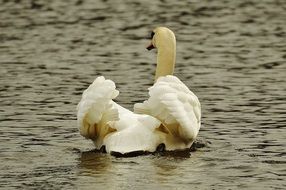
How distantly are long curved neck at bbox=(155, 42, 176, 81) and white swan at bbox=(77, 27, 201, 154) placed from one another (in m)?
1.19

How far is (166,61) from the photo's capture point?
55.4 feet

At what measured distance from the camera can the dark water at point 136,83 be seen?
14305mm

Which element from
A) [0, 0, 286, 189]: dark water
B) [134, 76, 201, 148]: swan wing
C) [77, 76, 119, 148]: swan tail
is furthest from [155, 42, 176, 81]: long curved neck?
[77, 76, 119, 148]: swan tail

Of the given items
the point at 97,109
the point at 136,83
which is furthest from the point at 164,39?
the point at 136,83

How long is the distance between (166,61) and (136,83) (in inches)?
208

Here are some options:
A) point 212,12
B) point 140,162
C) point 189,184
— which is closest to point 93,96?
point 140,162

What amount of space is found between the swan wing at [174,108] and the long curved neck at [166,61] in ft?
4.22

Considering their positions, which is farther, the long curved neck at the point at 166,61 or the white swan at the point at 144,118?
the long curved neck at the point at 166,61

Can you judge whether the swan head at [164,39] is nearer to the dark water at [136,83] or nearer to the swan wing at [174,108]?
the dark water at [136,83]

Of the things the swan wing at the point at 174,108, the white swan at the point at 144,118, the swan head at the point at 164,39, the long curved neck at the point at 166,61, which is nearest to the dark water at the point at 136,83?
the white swan at the point at 144,118

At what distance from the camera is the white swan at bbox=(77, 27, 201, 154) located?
49.5ft

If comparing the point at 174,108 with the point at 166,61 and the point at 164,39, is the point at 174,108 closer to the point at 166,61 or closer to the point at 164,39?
the point at 166,61

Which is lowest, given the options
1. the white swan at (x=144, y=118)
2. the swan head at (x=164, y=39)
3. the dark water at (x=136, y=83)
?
A: the dark water at (x=136, y=83)

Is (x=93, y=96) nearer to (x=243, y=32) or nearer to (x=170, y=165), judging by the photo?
(x=170, y=165)
